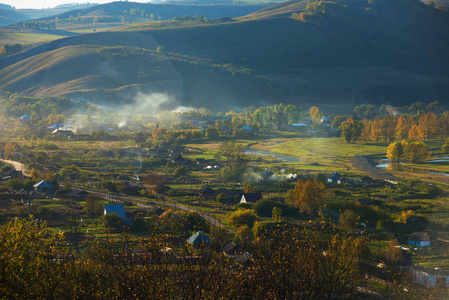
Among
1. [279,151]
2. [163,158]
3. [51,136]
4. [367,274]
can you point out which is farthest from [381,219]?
[51,136]

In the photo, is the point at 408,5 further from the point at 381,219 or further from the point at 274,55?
the point at 381,219

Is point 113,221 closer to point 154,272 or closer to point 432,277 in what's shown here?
point 154,272

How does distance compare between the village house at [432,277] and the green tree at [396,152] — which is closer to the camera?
the village house at [432,277]

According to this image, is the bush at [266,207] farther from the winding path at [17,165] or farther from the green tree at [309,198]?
the winding path at [17,165]

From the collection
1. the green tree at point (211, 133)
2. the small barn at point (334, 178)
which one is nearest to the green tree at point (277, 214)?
the small barn at point (334, 178)

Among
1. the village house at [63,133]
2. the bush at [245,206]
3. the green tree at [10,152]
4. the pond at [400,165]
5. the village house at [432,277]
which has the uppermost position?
the village house at [432,277]

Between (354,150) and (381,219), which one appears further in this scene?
(354,150)

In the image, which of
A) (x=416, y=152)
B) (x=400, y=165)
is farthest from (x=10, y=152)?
(x=416, y=152)
